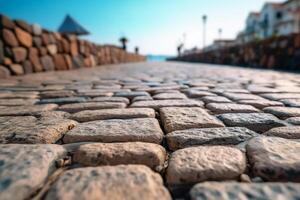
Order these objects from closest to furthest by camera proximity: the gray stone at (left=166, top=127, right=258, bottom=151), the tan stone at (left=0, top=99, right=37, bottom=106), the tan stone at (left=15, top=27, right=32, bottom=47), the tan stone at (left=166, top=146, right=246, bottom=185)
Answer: the tan stone at (left=166, top=146, right=246, bottom=185)
the gray stone at (left=166, top=127, right=258, bottom=151)
the tan stone at (left=0, top=99, right=37, bottom=106)
the tan stone at (left=15, top=27, right=32, bottom=47)

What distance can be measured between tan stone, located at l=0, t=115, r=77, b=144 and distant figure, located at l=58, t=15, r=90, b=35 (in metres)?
12.5

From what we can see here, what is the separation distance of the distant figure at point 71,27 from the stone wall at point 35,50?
19.0 ft

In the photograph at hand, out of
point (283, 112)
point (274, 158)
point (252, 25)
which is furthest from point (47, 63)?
point (252, 25)

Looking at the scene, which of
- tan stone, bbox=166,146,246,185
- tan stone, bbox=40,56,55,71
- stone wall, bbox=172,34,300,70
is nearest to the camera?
tan stone, bbox=166,146,246,185

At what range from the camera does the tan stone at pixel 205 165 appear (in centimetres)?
77

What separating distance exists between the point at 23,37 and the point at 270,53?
6608 millimetres

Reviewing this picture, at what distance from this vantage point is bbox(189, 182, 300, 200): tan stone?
657 mm

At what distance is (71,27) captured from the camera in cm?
1323

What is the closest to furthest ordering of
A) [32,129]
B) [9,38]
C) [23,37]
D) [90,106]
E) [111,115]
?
[32,129] → [111,115] → [90,106] → [9,38] → [23,37]

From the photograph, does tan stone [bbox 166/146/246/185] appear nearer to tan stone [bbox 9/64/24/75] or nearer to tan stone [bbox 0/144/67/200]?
tan stone [bbox 0/144/67/200]

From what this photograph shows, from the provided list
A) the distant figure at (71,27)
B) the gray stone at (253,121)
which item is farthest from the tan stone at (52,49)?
the distant figure at (71,27)

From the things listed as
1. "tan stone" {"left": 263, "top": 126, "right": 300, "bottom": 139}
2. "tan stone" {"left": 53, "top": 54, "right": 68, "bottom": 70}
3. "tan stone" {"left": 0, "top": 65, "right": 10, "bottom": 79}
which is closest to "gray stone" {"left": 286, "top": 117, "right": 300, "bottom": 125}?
"tan stone" {"left": 263, "top": 126, "right": 300, "bottom": 139}

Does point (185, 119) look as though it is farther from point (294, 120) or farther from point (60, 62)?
point (60, 62)

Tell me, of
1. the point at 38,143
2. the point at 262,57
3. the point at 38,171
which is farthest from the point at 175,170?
the point at 262,57
